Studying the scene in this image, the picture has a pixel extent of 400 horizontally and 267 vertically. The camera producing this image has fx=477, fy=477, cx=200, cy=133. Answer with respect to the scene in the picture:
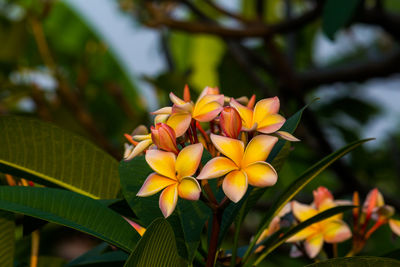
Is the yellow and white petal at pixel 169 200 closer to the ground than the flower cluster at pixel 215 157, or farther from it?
closer to the ground

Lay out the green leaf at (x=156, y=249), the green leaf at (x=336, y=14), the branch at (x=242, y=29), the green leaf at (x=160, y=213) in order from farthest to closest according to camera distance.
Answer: the branch at (x=242, y=29) < the green leaf at (x=336, y=14) < the green leaf at (x=160, y=213) < the green leaf at (x=156, y=249)

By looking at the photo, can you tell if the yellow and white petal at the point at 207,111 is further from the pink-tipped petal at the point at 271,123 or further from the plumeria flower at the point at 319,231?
the plumeria flower at the point at 319,231

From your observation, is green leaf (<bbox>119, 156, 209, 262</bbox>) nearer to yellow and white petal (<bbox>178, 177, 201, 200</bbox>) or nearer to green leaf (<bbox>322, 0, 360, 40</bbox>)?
yellow and white petal (<bbox>178, 177, 201, 200</bbox>)

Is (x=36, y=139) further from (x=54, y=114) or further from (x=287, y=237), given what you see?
(x=54, y=114)

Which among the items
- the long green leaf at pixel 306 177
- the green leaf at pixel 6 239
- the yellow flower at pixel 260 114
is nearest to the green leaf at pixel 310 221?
the long green leaf at pixel 306 177

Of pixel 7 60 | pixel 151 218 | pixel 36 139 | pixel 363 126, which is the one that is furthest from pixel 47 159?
pixel 363 126

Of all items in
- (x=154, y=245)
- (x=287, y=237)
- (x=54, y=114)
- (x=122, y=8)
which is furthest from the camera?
(x=122, y=8)
